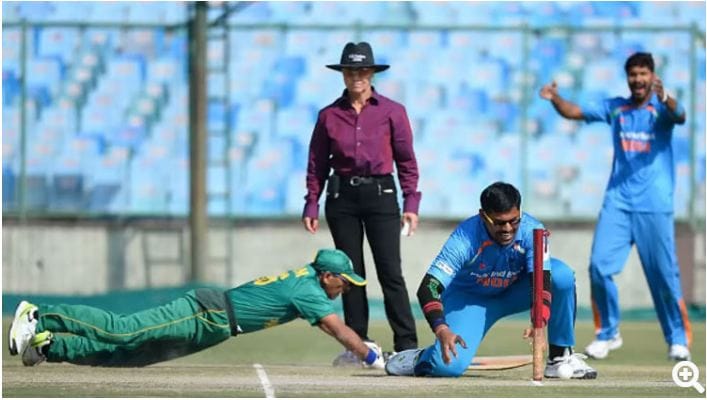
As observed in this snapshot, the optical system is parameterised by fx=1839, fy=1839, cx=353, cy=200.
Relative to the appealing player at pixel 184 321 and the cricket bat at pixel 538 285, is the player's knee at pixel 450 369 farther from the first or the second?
the cricket bat at pixel 538 285

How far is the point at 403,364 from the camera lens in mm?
11617

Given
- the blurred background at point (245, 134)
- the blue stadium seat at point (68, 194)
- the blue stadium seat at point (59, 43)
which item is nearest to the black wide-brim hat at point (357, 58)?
the blurred background at point (245, 134)

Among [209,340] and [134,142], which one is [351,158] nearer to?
[209,340]

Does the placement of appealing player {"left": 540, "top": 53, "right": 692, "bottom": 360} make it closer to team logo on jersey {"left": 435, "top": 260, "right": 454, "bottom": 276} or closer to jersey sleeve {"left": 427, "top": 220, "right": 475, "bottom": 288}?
jersey sleeve {"left": 427, "top": 220, "right": 475, "bottom": 288}

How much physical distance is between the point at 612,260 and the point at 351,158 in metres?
2.48

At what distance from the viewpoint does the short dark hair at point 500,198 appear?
35.1 feet

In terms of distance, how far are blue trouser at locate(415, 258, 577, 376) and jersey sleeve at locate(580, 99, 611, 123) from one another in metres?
2.99

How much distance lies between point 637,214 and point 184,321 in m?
4.40

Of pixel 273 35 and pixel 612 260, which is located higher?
pixel 273 35

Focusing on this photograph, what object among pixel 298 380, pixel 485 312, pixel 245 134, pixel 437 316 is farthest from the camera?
pixel 245 134

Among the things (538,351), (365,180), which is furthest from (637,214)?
(538,351)

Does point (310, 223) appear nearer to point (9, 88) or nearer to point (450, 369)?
point (450, 369)

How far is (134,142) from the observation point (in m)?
21.2

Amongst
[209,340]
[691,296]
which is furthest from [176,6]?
[209,340]
